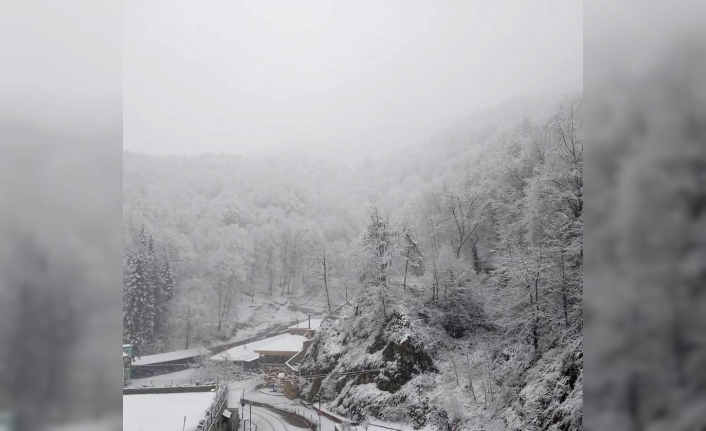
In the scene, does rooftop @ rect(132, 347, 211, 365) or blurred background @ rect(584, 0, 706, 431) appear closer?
blurred background @ rect(584, 0, 706, 431)

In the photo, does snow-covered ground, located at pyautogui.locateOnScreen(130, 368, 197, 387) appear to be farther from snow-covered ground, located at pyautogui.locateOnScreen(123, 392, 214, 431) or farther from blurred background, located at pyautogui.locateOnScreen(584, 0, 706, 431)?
blurred background, located at pyautogui.locateOnScreen(584, 0, 706, 431)

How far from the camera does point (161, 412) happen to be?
3.33 metres

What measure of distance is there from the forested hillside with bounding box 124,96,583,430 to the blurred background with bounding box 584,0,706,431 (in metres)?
1.84

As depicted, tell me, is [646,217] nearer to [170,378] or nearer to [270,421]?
[270,421]

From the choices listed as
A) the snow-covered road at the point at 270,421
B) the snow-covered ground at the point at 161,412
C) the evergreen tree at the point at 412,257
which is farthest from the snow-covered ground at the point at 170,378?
the evergreen tree at the point at 412,257

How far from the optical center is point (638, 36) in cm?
144

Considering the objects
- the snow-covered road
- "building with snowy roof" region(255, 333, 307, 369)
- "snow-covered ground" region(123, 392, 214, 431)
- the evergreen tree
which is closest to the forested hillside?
the evergreen tree

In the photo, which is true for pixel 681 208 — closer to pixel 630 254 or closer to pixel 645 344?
pixel 630 254

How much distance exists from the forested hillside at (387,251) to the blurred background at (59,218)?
6.00 feet

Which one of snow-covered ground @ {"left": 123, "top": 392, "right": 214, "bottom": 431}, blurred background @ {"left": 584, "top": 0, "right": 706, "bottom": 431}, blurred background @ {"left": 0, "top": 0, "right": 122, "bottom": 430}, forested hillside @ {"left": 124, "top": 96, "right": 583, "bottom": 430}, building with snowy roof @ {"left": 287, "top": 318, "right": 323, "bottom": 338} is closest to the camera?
blurred background @ {"left": 584, "top": 0, "right": 706, "bottom": 431}

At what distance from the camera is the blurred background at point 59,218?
161cm

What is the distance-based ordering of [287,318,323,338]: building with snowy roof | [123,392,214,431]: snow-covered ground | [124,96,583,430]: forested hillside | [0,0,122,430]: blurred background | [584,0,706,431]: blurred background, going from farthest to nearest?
[287,318,323,338]: building with snowy roof, [124,96,583,430]: forested hillside, [123,392,214,431]: snow-covered ground, [0,0,122,430]: blurred background, [584,0,706,431]: blurred background

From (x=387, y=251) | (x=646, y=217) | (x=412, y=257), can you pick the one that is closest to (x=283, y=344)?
(x=387, y=251)

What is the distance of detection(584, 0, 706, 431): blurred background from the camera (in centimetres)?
136
